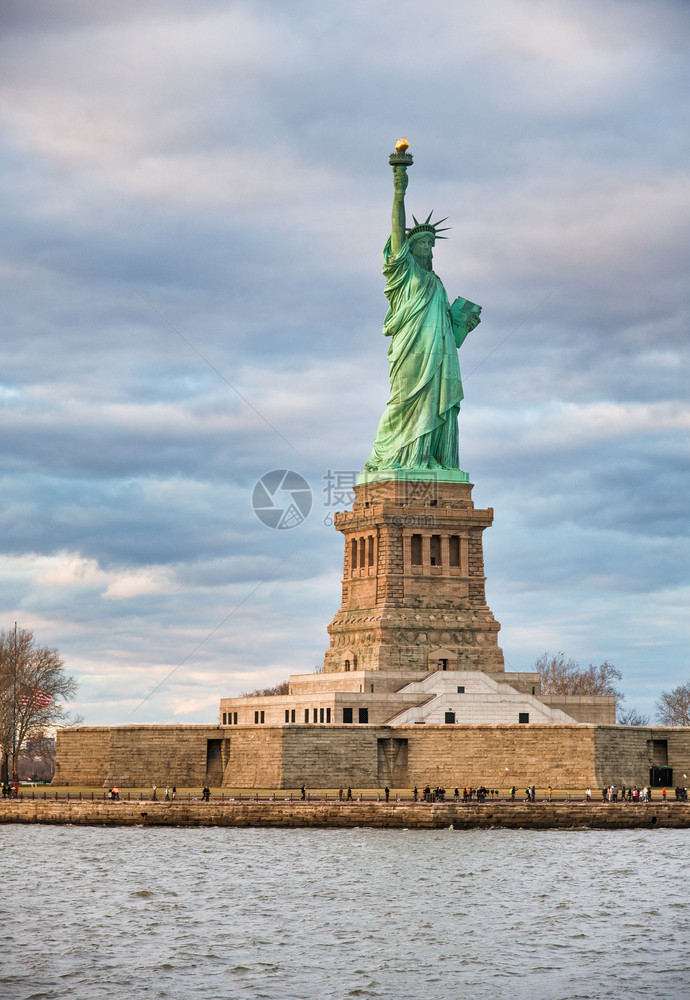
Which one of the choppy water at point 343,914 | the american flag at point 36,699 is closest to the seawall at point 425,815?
the choppy water at point 343,914

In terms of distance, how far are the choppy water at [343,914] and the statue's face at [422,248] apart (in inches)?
1250

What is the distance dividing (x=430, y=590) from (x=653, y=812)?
62.5 feet

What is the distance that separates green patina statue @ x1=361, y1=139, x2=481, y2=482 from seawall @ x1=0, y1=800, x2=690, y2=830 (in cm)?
2227

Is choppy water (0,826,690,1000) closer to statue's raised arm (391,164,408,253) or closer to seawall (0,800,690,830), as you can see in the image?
seawall (0,800,690,830)

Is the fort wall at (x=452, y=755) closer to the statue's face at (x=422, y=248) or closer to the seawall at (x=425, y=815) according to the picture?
the seawall at (x=425, y=815)

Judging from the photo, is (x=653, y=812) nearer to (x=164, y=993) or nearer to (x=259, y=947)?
(x=259, y=947)

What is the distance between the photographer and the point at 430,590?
7844 cm

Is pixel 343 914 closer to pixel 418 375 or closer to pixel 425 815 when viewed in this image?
pixel 425 815

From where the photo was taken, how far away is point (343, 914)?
44.7 m

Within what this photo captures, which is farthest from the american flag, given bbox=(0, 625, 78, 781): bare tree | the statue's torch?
the statue's torch

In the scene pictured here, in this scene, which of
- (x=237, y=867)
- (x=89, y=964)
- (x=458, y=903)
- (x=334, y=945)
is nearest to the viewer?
(x=89, y=964)

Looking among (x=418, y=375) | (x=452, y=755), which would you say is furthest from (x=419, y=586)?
(x=452, y=755)

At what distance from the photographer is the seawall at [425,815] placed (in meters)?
61.3

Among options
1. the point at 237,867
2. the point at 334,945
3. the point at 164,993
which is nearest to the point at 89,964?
the point at 164,993
